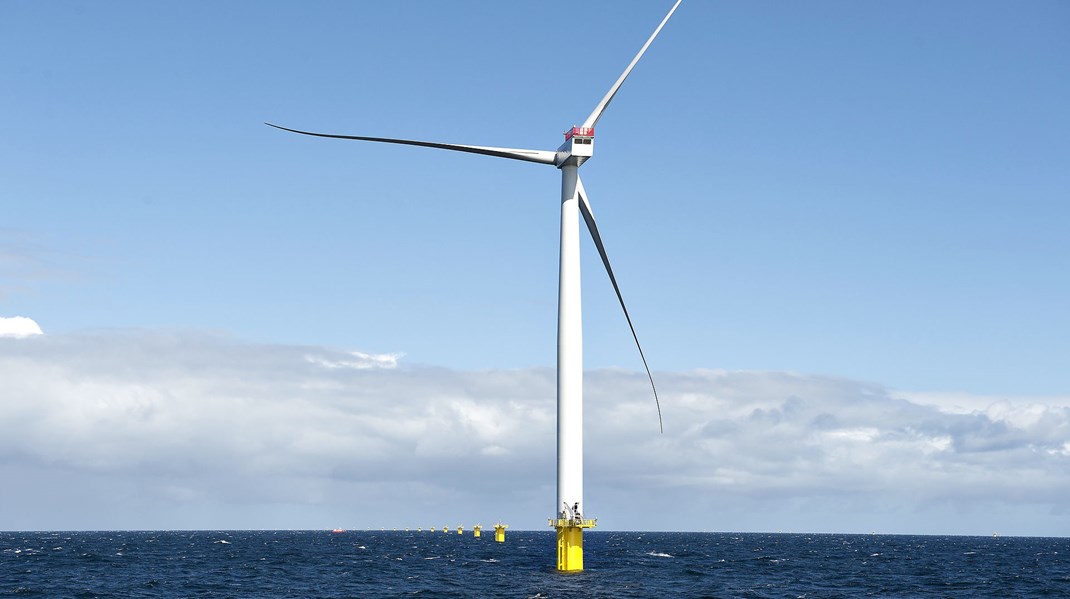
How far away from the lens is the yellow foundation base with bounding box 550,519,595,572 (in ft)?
315

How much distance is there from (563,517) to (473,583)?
19.6 meters

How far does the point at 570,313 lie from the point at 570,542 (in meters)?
21.9

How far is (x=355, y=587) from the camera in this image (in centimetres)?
10919

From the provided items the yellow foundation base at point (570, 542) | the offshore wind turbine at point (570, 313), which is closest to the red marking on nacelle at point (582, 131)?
the offshore wind turbine at point (570, 313)

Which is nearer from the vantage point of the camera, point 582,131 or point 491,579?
point 582,131

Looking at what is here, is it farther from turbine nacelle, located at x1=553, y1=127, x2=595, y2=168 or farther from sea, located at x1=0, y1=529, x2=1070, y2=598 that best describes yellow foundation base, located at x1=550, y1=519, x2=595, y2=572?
turbine nacelle, located at x1=553, y1=127, x2=595, y2=168

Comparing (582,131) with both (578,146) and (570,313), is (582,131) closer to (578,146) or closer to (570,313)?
(578,146)

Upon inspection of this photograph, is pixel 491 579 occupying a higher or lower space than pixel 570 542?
lower

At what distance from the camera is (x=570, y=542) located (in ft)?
324

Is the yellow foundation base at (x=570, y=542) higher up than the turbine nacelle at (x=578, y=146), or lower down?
lower down

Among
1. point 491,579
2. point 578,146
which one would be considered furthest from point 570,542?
point 578,146

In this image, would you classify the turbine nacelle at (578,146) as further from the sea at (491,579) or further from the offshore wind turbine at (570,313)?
the sea at (491,579)

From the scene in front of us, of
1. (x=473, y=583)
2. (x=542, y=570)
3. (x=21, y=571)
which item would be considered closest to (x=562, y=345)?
(x=473, y=583)

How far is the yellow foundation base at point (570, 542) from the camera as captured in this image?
9594cm
